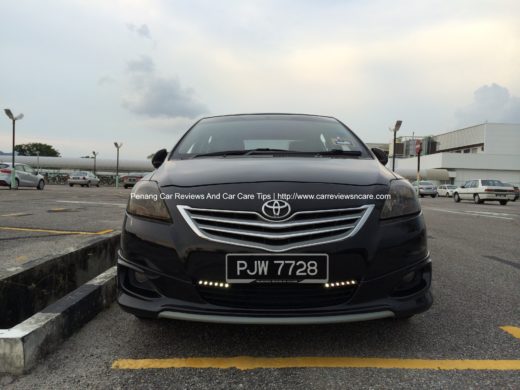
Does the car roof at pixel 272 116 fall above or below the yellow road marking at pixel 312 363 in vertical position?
above

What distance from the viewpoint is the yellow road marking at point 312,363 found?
2.12 metres

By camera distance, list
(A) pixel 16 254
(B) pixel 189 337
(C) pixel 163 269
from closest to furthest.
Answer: (C) pixel 163 269
(B) pixel 189 337
(A) pixel 16 254

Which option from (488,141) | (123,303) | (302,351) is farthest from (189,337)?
(488,141)

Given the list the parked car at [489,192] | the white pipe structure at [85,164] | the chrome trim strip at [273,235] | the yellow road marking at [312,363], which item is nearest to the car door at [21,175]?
the yellow road marking at [312,363]

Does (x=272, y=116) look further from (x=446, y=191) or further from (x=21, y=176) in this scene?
(x=446, y=191)

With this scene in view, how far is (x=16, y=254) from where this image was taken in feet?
14.1

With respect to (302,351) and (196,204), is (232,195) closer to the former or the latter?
(196,204)

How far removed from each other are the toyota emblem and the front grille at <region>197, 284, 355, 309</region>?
344 millimetres

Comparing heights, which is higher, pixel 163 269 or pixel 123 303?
pixel 163 269

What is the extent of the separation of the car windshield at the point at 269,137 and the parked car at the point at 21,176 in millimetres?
20768

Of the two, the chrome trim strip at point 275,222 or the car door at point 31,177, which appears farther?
the car door at point 31,177

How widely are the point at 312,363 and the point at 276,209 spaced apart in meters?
0.80

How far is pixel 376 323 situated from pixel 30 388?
6.28 feet

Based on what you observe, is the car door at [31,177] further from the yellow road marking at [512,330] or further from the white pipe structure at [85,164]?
the white pipe structure at [85,164]
